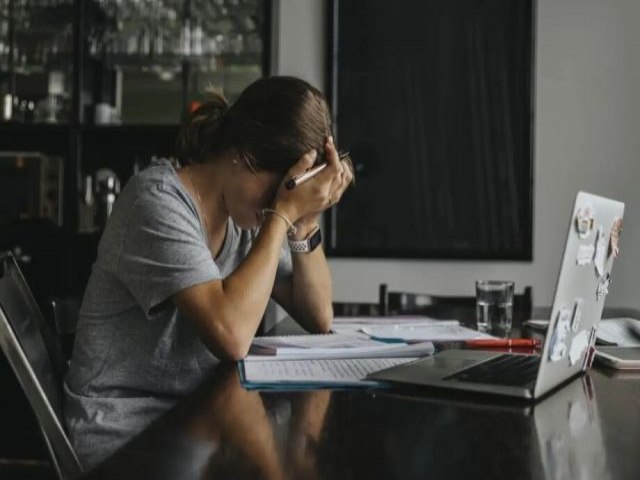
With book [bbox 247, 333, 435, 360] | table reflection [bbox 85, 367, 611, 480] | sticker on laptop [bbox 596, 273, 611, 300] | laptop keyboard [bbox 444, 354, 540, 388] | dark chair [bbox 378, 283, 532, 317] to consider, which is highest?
sticker on laptop [bbox 596, 273, 611, 300]

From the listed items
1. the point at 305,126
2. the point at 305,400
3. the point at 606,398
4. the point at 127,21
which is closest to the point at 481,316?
the point at 305,126

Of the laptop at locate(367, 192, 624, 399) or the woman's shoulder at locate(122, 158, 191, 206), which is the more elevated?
the woman's shoulder at locate(122, 158, 191, 206)

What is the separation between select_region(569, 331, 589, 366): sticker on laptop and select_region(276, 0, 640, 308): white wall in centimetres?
→ 228

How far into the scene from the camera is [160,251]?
4.50ft

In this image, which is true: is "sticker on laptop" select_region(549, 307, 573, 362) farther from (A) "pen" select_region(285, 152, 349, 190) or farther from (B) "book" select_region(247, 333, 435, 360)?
(A) "pen" select_region(285, 152, 349, 190)

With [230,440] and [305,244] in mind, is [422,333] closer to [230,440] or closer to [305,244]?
[305,244]

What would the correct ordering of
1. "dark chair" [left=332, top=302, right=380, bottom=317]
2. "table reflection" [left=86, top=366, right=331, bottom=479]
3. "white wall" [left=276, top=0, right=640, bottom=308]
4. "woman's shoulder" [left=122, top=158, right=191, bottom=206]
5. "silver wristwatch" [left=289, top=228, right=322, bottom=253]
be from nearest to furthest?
"table reflection" [left=86, top=366, right=331, bottom=479]
"woman's shoulder" [left=122, top=158, right=191, bottom=206]
"silver wristwatch" [left=289, top=228, right=322, bottom=253]
"dark chair" [left=332, top=302, right=380, bottom=317]
"white wall" [left=276, top=0, right=640, bottom=308]

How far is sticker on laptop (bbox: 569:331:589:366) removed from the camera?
3.81ft

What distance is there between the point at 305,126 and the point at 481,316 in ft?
2.11

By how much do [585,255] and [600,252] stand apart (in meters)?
0.09

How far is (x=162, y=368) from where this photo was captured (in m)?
1.39

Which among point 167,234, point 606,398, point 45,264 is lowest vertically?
point 45,264

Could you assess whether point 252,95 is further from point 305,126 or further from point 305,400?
point 305,400

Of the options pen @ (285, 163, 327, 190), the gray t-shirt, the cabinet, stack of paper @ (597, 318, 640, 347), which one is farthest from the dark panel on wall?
the gray t-shirt
